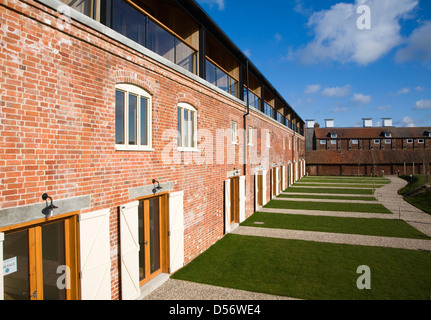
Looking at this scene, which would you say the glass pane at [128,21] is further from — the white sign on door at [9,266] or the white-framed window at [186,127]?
the white sign on door at [9,266]

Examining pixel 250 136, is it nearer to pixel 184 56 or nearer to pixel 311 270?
pixel 184 56

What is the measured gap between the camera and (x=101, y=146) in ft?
16.5

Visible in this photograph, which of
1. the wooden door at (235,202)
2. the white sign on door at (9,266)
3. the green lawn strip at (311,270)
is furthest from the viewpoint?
the wooden door at (235,202)

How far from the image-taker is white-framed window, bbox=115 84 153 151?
219 inches

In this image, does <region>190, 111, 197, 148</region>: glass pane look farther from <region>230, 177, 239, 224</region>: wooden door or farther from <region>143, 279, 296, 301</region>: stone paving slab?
<region>230, 177, 239, 224</region>: wooden door

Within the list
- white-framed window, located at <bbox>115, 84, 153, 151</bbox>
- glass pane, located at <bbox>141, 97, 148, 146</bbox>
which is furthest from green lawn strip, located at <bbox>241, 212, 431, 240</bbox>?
white-framed window, located at <bbox>115, 84, 153, 151</bbox>

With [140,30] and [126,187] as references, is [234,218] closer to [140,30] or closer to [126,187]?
[126,187]

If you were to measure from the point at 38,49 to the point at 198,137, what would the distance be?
5.41 metres

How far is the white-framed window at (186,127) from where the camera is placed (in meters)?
7.91

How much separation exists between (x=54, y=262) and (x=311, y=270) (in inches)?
250

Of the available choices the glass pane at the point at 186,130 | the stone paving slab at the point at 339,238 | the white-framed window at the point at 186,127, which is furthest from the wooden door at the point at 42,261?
the stone paving slab at the point at 339,238

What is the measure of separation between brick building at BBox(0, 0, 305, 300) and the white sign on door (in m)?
0.02

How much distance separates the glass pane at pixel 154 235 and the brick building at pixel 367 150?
111 feet

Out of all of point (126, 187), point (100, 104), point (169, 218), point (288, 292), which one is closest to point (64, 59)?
point (100, 104)
